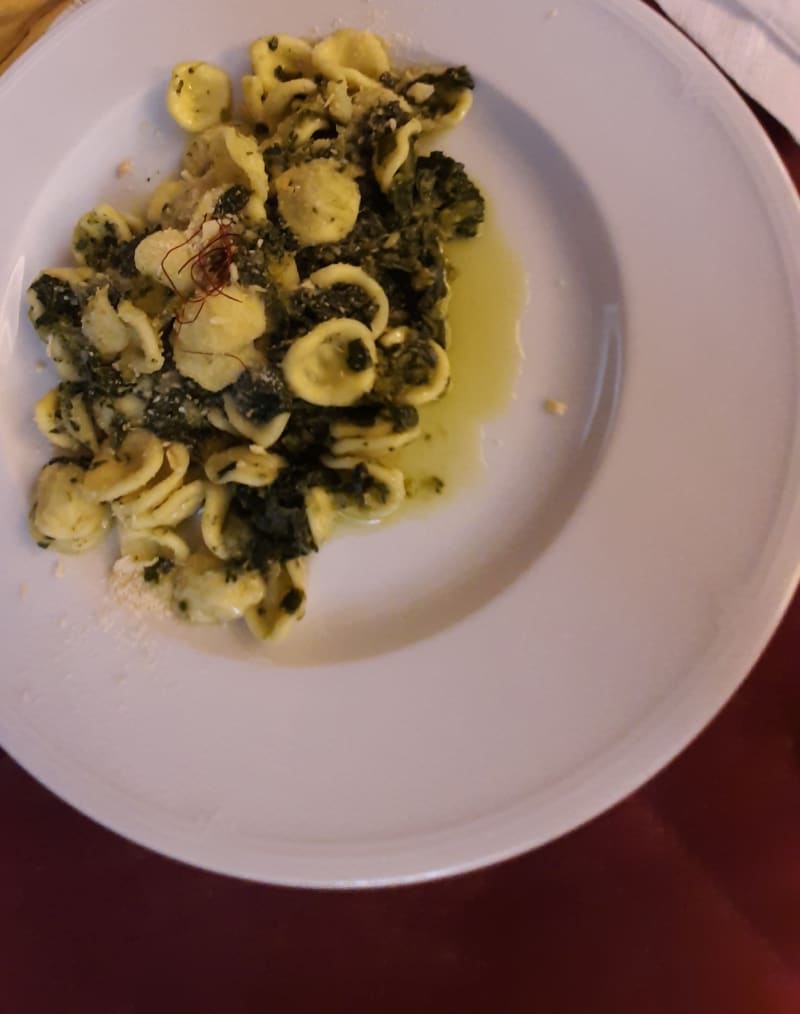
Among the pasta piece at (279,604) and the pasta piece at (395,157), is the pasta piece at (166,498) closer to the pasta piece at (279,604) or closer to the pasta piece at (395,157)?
the pasta piece at (279,604)

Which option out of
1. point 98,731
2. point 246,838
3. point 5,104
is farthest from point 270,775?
point 5,104

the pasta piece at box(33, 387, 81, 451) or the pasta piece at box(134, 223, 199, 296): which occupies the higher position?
the pasta piece at box(134, 223, 199, 296)

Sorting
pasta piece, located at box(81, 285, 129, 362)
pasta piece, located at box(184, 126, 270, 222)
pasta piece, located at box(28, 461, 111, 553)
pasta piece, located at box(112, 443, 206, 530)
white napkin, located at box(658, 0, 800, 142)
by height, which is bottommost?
pasta piece, located at box(28, 461, 111, 553)

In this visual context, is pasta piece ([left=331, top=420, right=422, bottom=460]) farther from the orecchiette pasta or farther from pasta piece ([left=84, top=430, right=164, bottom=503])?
pasta piece ([left=84, top=430, right=164, bottom=503])

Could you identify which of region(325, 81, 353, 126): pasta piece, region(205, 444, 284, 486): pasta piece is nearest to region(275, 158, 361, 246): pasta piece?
region(325, 81, 353, 126): pasta piece

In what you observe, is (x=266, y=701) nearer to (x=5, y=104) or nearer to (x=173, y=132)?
(x=173, y=132)

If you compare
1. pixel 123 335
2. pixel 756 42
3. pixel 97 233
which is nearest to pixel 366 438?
pixel 123 335

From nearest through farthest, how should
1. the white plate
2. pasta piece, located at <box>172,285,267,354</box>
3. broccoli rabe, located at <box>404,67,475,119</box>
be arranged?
the white plate
pasta piece, located at <box>172,285,267,354</box>
broccoli rabe, located at <box>404,67,475,119</box>

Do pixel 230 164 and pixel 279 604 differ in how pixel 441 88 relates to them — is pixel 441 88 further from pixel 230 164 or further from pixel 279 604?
pixel 279 604

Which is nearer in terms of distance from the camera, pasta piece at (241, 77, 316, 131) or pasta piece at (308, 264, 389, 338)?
pasta piece at (308, 264, 389, 338)
